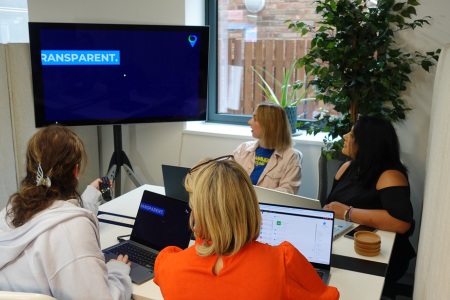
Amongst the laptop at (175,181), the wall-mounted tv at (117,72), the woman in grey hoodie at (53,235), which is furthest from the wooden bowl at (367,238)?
the wall-mounted tv at (117,72)

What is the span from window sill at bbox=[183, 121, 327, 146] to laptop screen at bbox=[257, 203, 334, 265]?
1733 millimetres

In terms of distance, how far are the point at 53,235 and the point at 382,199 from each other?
1635 mm

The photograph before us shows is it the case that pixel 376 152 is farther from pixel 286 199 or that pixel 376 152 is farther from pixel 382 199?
pixel 286 199

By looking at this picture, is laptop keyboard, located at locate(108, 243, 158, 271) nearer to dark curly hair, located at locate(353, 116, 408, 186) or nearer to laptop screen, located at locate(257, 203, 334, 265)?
laptop screen, located at locate(257, 203, 334, 265)

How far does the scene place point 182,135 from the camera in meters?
3.88

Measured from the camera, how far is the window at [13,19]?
3.83 meters

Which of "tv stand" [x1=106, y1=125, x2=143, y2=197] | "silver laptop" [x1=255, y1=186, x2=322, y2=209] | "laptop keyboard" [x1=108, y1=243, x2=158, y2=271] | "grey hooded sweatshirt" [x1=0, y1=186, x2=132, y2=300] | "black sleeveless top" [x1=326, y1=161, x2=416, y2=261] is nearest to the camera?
"grey hooded sweatshirt" [x1=0, y1=186, x2=132, y2=300]

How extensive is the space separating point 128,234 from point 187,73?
70.7 inches

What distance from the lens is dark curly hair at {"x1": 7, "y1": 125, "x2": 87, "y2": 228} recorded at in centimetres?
147

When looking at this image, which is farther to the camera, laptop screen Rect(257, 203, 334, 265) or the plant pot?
the plant pot

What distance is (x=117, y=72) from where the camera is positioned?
3.40 meters

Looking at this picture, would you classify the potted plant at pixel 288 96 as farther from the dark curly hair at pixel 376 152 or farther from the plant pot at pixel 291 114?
the dark curly hair at pixel 376 152

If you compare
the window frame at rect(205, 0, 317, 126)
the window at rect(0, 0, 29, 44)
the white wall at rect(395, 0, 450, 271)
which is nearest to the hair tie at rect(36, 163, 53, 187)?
the white wall at rect(395, 0, 450, 271)

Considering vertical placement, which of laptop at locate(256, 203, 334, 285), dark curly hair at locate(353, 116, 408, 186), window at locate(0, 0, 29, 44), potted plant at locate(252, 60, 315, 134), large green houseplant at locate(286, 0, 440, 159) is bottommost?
laptop at locate(256, 203, 334, 285)
